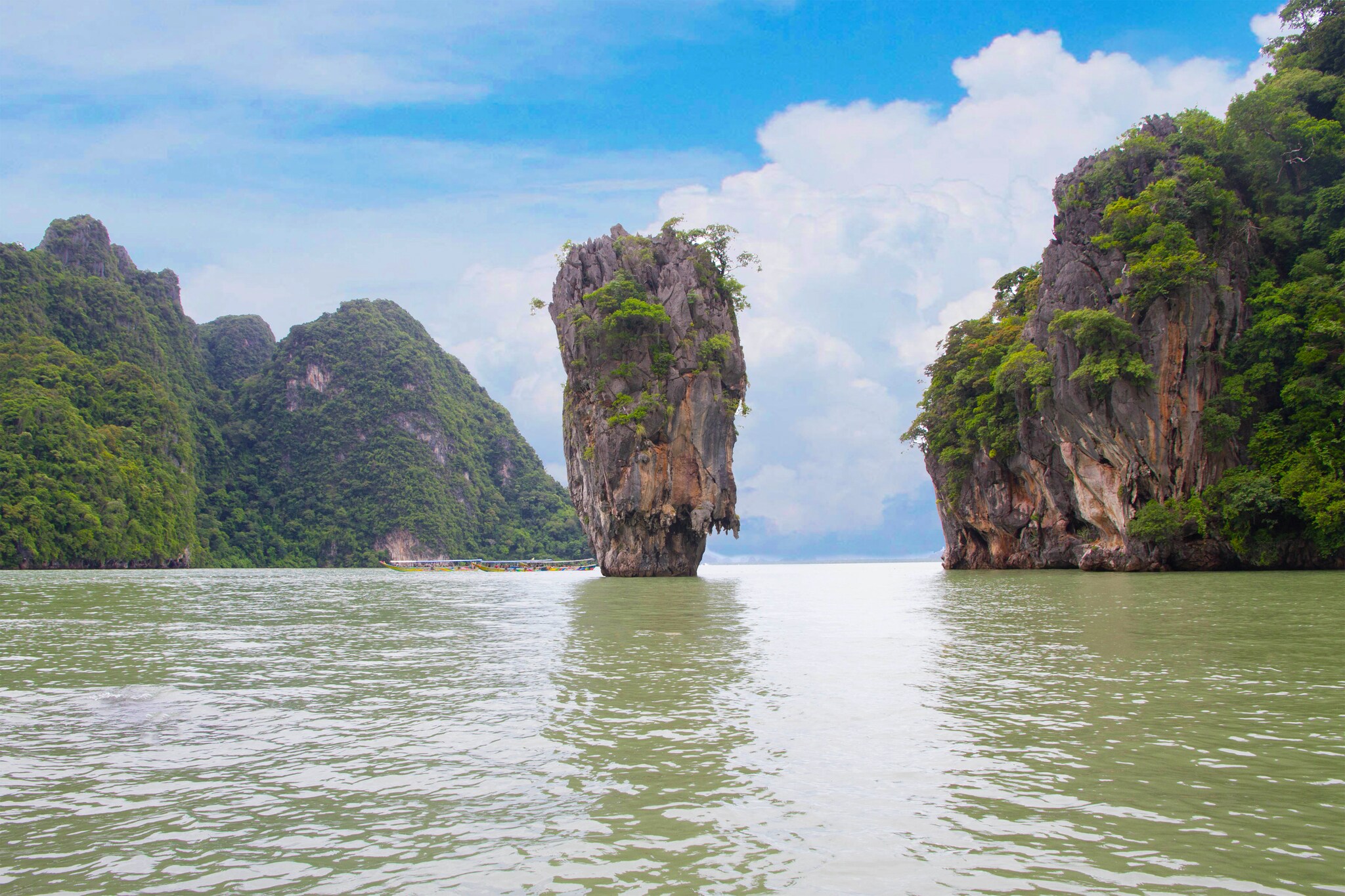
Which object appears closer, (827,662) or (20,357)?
(827,662)

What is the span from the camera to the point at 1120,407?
3506 cm

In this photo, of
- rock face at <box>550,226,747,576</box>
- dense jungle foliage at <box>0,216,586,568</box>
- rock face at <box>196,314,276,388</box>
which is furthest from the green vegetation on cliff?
rock face at <box>196,314,276,388</box>

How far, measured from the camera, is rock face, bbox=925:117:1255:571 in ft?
112

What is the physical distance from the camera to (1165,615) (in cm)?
1589

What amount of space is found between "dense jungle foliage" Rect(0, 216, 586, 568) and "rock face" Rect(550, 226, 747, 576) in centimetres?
5078

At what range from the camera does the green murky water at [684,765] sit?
4266 mm

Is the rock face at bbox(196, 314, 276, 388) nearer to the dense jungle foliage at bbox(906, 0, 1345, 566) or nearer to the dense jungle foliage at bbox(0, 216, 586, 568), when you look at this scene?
the dense jungle foliage at bbox(0, 216, 586, 568)

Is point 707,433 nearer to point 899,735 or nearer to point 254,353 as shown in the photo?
point 899,735

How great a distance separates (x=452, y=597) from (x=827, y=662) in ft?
65.1

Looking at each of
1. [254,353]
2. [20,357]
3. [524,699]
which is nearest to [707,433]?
[524,699]

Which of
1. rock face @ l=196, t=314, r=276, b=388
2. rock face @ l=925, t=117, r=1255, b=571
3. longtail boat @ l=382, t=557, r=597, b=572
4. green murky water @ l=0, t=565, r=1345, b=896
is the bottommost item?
longtail boat @ l=382, t=557, r=597, b=572

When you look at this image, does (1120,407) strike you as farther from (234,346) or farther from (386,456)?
(234,346)

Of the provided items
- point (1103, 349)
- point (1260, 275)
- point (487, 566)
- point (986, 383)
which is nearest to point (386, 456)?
point (487, 566)

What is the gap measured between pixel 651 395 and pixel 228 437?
101695mm
